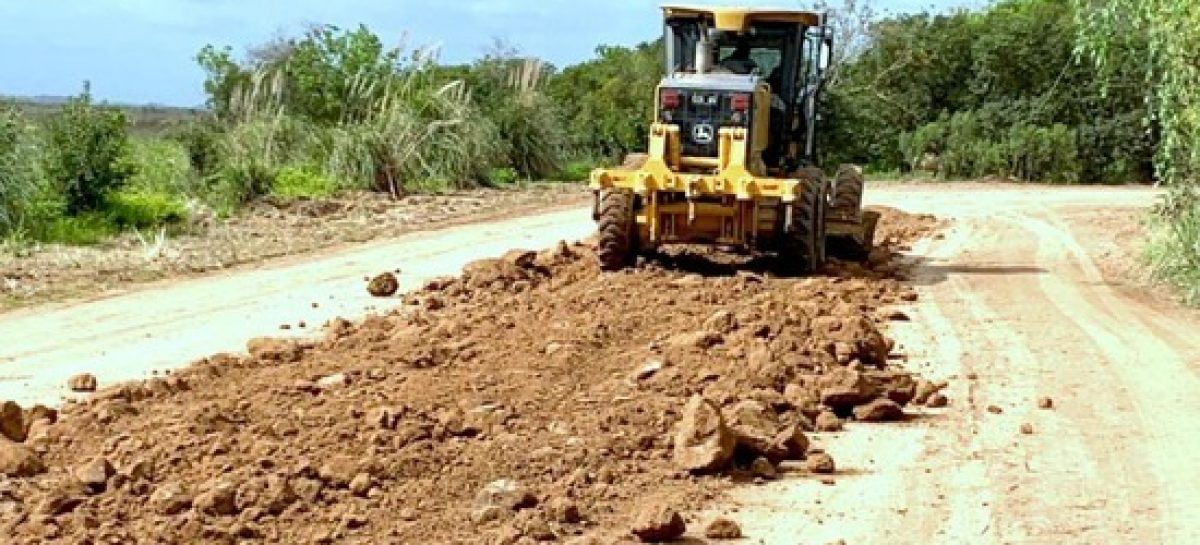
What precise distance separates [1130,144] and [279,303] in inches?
1114

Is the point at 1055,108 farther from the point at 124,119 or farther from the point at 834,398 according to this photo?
the point at 834,398

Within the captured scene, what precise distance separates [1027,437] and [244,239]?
12.7 m

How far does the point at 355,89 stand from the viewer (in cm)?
2934

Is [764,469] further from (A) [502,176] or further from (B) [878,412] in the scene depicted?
(A) [502,176]

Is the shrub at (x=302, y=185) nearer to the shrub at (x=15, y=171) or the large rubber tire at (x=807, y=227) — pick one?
the shrub at (x=15, y=171)

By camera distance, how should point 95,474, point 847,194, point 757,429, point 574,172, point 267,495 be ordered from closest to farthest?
1. point 267,495
2. point 95,474
3. point 757,429
4. point 847,194
5. point 574,172

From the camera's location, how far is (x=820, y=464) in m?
8.23

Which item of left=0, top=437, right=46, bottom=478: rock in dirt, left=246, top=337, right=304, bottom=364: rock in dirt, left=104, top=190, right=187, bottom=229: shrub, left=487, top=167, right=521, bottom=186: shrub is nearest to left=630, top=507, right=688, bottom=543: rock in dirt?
left=0, top=437, right=46, bottom=478: rock in dirt

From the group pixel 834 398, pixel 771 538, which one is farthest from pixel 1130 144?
pixel 771 538

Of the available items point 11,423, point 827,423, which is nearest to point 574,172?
point 827,423

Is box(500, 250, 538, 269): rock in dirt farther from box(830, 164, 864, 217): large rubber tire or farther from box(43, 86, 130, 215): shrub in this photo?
box(43, 86, 130, 215): shrub

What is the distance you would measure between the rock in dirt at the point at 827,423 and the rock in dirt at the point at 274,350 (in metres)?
3.56

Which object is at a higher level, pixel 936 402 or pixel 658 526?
pixel 658 526

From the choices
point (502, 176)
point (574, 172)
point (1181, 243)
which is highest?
point (1181, 243)
